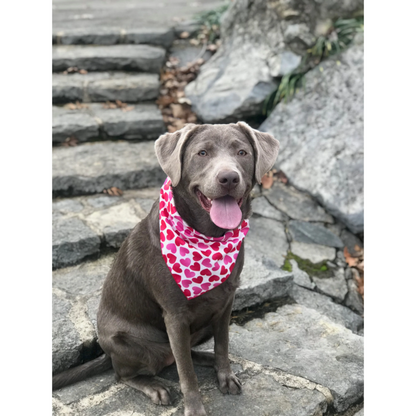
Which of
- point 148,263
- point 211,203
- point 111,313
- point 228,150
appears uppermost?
point 228,150

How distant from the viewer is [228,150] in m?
2.53

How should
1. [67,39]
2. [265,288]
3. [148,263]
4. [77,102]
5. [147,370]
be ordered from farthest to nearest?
1. [67,39]
2. [77,102]
3. [265,288]
4. [147,370]
5. [148,263]

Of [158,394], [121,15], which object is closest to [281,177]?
[158,394]

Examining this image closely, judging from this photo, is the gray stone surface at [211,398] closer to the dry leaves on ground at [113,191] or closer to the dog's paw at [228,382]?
the dog's paw at [228,382]

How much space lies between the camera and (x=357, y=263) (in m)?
4.97

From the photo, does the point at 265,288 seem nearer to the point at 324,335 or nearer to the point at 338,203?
the point at 324,335

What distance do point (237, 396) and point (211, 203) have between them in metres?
1.24

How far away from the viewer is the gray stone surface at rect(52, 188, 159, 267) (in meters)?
4.09

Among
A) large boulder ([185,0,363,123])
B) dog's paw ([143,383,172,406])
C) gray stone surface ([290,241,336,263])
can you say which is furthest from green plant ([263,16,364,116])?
dog's paw ([143,383,172,406])

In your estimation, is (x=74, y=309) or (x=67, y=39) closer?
(x=74, y=309)

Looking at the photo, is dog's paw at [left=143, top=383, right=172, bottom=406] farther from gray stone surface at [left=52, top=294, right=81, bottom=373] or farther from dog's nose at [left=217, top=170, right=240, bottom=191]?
dog's nose at [left=217, top=170, right=240, bottom=191]

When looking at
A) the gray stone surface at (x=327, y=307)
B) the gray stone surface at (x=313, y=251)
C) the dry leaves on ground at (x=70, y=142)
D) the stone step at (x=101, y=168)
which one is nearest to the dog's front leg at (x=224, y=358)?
the gray stone surface at (x=327, y=307)

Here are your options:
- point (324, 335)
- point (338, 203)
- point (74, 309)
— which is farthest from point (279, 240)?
point (74, 309)

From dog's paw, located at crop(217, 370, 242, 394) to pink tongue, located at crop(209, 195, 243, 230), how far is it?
1.04 meters
